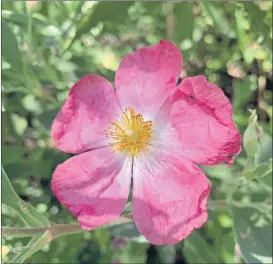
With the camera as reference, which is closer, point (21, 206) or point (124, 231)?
point (21, 206)

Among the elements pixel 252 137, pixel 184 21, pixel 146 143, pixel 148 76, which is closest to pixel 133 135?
pixel 146 143

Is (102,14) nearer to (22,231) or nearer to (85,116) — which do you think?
(85,116)

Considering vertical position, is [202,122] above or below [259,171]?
above

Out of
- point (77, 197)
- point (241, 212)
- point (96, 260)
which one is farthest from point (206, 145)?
point (96, 260)

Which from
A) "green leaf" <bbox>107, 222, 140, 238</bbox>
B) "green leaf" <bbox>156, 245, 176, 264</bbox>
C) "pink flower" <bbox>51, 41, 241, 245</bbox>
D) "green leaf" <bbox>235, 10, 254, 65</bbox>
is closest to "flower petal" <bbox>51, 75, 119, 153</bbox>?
"pink flower" <bbox>51, 41, 241, 245</bbox>

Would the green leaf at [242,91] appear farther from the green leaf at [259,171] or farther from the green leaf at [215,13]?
the green leaf at [259,171]

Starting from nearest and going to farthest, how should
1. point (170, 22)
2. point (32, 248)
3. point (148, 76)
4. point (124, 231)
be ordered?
point (32, 248) → point (148, 76) → point (124, 231) → point (170, 22)

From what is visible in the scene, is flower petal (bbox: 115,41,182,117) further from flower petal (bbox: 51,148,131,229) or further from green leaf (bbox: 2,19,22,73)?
green leaf (bbox: 2,19,22,73)

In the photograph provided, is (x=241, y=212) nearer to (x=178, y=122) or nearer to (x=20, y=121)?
(x=178, y=122)
